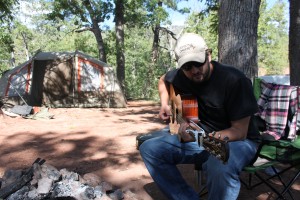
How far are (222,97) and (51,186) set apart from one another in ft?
5.52

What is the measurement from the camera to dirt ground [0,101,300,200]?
140 inches

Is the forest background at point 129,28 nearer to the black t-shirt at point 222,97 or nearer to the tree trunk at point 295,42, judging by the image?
the tree trunk at point 295,42

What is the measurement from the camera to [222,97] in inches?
96.6

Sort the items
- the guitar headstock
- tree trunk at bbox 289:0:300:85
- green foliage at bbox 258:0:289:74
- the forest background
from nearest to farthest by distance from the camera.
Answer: the guitar headstock < tree trunk at bbox 289:0:300:85 < the forest background < green foliage at bbox 258:0:289:74

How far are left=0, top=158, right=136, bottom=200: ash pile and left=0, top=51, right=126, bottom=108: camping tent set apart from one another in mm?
8252

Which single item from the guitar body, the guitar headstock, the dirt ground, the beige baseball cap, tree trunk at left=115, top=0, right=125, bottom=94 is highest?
tree trunk at left=115, top=0, right=125, bottom=94

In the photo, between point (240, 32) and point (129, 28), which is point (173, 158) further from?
point (129, 28)

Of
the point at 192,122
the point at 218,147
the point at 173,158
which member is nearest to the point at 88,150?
the point at 173,158

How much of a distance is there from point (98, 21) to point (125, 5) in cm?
168

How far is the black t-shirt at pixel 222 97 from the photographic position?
233cm

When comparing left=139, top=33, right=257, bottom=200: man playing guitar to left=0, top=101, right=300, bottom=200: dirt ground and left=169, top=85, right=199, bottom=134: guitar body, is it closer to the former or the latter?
left=169, top=85, right=199, bottom=134: guitar body

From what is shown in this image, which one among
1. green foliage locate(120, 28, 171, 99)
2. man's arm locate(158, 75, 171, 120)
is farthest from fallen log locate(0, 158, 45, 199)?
green foliage locate(120, 28, 171, 99)

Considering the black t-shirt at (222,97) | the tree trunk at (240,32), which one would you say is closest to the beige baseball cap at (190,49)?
the black t-shirt at (222,97)

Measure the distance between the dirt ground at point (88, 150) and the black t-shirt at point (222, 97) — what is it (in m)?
1.02
